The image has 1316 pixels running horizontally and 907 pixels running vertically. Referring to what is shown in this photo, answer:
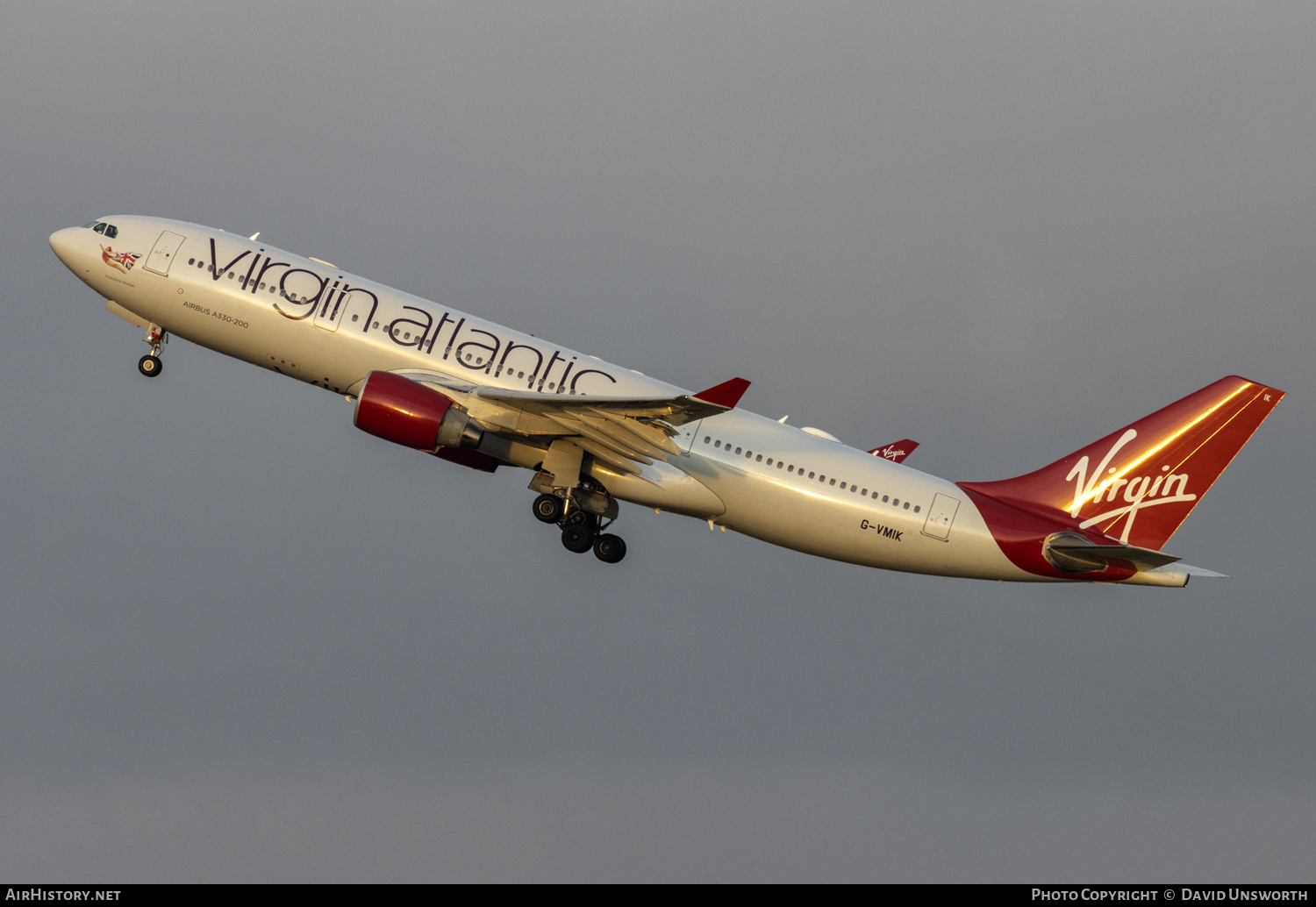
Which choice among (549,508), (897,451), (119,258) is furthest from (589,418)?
(119,258)

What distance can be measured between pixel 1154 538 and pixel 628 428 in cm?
1501

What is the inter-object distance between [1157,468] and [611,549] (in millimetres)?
15467

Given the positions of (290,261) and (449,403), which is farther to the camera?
(290,261)

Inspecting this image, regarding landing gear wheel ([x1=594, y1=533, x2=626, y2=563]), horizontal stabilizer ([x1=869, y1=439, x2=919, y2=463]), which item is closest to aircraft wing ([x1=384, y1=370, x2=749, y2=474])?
landing gear wheel ([x1=594, y1=533, x2=626, y2=563])

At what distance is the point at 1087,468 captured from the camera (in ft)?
125

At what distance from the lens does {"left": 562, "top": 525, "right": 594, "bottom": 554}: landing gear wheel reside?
38.1m

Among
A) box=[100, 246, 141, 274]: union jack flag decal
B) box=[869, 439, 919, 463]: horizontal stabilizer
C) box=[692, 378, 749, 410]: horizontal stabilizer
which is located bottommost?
box=[692, 378, 749, 410]: horizontal stabilizer

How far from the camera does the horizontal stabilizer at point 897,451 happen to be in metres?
39.8

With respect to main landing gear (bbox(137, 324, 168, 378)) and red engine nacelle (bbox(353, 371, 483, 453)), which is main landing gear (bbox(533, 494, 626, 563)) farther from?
main landing gear (bbox(137, 324, 168, 378))

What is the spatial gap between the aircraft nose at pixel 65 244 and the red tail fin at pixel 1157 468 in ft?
88.9

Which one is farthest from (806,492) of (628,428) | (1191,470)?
(1191,470)

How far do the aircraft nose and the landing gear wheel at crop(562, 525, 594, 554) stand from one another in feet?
55.2

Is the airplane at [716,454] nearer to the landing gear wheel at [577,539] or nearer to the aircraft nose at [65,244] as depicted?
the landing gear wheel at [577,539]

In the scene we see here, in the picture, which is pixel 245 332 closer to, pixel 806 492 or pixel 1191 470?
pixel 806 492
